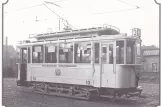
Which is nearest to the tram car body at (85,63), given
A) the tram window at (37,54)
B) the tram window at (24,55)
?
the tram window at (37,54)

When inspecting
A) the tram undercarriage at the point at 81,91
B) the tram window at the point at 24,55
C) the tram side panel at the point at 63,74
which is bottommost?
the tram undercarriage at the point at 81,91

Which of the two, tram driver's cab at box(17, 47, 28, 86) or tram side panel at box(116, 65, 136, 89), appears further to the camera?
tram driver's cab at box(17, 47, 28, 86)

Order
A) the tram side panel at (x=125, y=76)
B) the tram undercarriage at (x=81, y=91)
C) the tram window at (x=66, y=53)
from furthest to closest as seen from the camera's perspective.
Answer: the tram window at (x=66, y=53), the tram undercarriage at (x=81, y=91), the tram side panel at (x=125, y=76)

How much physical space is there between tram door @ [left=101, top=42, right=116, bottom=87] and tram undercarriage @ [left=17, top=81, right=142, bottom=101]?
0.35 meters

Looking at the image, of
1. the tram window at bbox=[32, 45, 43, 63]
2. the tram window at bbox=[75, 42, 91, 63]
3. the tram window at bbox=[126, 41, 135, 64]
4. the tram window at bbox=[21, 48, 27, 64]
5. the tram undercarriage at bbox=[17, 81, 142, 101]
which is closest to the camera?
the tram window at bbox=[126, 41, 135, 64]

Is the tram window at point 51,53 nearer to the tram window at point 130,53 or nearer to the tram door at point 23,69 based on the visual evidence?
the tram door at point 23,69

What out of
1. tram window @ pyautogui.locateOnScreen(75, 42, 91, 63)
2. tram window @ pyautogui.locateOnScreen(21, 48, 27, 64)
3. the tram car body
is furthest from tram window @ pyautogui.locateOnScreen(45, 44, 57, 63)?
tram window @ pyautogui.locateOnScreen(21, 48, 27, 64)

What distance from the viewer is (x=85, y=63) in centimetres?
1121

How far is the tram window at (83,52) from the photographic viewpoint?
11156 millimetres

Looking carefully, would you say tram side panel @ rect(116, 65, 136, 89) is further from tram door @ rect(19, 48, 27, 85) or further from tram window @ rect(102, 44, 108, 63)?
tram door @ rect(19, 48, 27, 85)

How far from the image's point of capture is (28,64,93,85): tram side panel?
11.2 meters

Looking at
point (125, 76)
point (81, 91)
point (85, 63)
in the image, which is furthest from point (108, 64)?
point (81, 91)

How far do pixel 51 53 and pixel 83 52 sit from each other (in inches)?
Answer: 81.6

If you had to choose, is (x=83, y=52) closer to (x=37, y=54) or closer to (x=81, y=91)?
(x=81, y=91)
